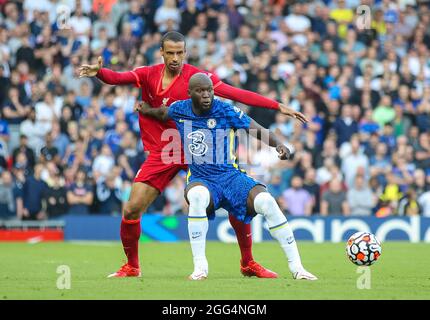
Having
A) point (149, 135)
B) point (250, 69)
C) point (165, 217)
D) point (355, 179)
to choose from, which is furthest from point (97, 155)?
point (149, 135)

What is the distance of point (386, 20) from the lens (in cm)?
2642

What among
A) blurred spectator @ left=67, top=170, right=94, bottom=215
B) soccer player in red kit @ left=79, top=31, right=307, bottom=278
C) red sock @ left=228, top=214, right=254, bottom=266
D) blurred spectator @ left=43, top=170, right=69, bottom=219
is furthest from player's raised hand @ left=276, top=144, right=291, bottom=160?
blurred spectator @ left=43, top=170, right=69, bottom=219

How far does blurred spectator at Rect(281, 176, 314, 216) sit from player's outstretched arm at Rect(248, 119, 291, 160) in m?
10.6

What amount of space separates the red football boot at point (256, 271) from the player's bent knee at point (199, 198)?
1.09 meters

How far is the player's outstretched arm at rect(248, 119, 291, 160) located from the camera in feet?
37.5

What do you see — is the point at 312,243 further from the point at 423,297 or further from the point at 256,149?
the point at 423,297

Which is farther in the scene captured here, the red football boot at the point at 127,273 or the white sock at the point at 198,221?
the red football boot at the point at 127,273

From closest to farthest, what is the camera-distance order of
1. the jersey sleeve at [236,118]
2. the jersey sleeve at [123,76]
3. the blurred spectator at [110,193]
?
the jersey sleeve at [236,118]
the jersey sleeve at [123,76]
the blurred spectator at [110,193]

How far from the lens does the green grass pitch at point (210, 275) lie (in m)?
10.1

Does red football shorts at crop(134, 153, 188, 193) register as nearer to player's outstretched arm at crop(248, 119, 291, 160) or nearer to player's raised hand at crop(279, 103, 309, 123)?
player's outstretched arm at crop(248, 119, 291, 160)

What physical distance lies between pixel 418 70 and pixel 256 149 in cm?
511

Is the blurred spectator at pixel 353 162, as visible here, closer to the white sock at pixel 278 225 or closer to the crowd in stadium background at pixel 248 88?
the crowd in stadium background at pixel 248 88

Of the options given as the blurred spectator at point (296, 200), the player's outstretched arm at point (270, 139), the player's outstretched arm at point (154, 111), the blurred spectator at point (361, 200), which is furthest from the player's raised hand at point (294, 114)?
the blurred spectator at point (361, 200)

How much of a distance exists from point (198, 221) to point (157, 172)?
1094 millimetres
